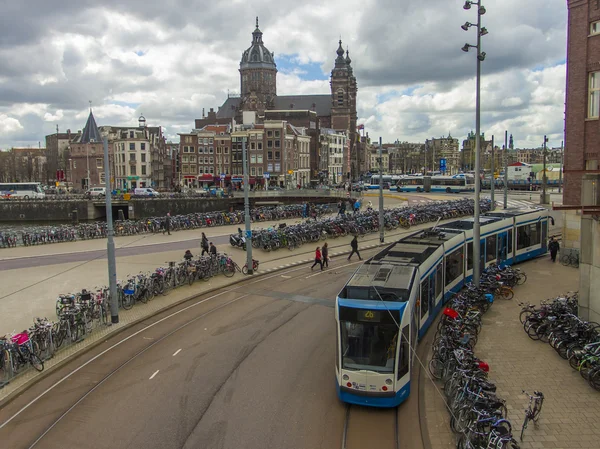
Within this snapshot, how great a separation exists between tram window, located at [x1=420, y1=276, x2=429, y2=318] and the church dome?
361 ft

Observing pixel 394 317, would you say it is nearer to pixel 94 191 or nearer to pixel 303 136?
pixel 94 191

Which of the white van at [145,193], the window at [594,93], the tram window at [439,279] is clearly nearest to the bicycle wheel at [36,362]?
the tram window at [439,279]

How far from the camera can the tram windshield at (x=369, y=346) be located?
9.33 metres

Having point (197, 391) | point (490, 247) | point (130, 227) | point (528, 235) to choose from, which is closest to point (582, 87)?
point (528, 235)

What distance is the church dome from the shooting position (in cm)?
11662

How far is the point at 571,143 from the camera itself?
2152 cm

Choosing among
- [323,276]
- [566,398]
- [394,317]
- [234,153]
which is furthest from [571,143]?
[234,153]

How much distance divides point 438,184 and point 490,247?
60959 millimetres

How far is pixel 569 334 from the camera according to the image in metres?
12.3

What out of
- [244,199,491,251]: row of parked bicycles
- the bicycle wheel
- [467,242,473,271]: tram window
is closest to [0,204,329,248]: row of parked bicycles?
[244,199,491,251]: row of parked bicycles

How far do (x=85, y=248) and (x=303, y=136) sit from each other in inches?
2408

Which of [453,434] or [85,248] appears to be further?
[85,248]

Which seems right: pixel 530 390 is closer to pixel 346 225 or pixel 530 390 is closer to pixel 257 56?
pixel 346 225

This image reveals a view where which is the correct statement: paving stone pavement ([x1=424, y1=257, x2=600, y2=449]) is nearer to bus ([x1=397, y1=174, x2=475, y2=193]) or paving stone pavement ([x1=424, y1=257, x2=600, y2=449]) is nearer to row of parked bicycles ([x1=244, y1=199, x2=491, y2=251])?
row of parked bicycles ([x1=244, y1=199, x2=491, y2=251])
